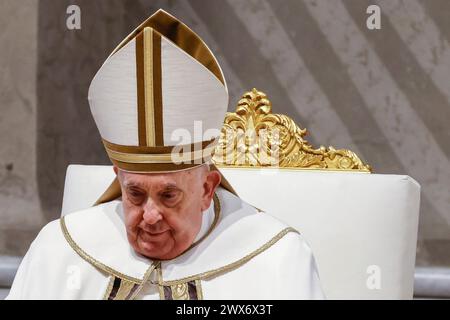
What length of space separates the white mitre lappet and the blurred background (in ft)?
4.78

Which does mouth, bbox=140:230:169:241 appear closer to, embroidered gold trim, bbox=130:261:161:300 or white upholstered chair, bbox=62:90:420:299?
embroidered gold trim, bbox=130:261:161:300

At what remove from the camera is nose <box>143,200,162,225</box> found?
7.66ft

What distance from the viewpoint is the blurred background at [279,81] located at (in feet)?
13.0

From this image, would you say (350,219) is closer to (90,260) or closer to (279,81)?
(90,260)

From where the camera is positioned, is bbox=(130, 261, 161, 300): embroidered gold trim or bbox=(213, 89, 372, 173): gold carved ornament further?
bbox=(213, 89, 372, 173): gold carved ornament

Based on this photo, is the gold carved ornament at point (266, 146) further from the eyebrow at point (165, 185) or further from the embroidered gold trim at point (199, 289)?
the eyebrow at point (165, 185)

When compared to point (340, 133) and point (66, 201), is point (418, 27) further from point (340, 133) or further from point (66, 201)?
point (66, 201)

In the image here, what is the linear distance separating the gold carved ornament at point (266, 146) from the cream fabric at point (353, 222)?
0.18m

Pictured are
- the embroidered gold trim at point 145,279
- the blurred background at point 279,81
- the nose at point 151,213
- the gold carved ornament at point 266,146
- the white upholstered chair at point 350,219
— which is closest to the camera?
the nose at point 151,213

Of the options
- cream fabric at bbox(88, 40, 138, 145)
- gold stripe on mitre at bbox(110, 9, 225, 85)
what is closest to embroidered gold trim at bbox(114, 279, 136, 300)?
cream fabric at bbox(88, 40, 138, 145)

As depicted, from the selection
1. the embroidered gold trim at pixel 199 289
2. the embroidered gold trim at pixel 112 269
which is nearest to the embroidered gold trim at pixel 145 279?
the embroidered gold trim at pixel 112 269

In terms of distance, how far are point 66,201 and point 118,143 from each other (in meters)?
0.74

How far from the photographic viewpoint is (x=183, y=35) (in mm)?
2518

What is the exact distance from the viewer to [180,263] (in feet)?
8.28
